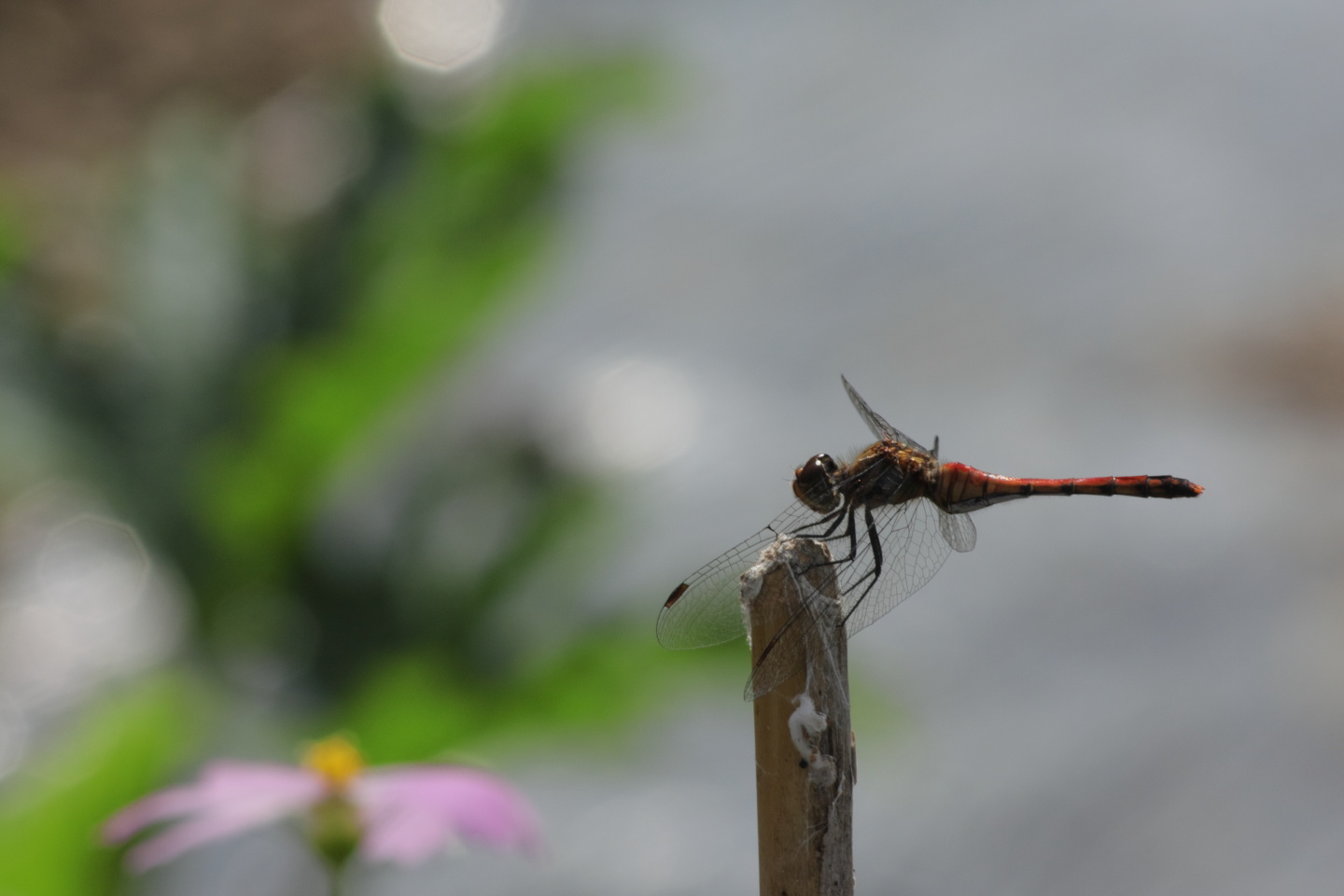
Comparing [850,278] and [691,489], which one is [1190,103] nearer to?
[850,278]

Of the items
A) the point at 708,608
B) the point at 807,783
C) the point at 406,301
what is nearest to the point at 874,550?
the point at 708,608

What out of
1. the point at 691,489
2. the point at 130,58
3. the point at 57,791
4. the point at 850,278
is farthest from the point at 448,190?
the point at 130,58

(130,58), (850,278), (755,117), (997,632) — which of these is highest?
(130,58)

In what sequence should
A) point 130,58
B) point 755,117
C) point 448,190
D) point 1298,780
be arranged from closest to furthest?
point 1298,780, point 448,190, point 755,117, point 130,58

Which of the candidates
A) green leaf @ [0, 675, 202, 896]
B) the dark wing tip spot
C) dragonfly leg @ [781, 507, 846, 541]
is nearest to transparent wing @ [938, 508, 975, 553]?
dragonfly leg @ [781, 507, 846, 541]

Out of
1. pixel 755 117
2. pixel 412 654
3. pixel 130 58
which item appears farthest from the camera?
pixel 130 58

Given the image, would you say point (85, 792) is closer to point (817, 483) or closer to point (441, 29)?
point (817, 483)

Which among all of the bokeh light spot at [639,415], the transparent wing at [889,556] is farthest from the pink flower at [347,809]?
the bokeh light spot at [639,415]
